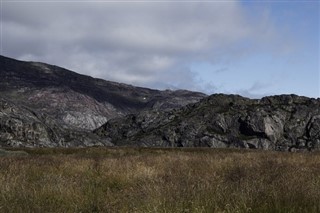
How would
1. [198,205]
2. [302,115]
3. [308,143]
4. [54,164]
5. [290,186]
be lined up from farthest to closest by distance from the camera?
[302,115] < [308,143] < [54,164] < [290,186] < [198,205]

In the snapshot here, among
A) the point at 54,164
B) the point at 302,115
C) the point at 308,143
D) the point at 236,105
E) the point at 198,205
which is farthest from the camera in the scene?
the point at 236,105

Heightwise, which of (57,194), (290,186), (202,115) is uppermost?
(202,115)

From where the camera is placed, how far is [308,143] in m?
99.8

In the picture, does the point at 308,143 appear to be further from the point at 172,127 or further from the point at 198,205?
the point at 198,205

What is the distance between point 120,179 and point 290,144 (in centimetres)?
9588

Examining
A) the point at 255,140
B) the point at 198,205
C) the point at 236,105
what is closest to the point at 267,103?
the point at 236,105

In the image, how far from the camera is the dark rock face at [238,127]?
102 m

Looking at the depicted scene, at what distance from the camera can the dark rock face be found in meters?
102

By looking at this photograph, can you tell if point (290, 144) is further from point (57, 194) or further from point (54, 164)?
point (57, 194)

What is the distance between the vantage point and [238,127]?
4205 inches

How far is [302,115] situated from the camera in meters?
108

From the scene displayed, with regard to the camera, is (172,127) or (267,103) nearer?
(172,127)

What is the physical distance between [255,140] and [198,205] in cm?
9946

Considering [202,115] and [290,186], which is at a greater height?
[202,115]
